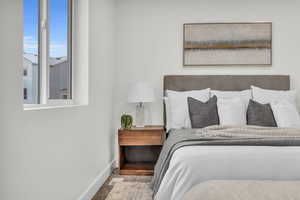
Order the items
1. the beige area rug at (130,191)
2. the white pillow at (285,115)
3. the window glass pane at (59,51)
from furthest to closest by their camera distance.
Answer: the white pillow at (285,115), the beige area rug at (130,191), the window glass pane at (59,51)

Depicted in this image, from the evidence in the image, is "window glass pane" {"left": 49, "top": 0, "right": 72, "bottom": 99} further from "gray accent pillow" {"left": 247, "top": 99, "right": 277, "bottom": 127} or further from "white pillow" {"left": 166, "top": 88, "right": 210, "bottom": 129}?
"gray accent pillow" {"left": 247, "top": 99, "right": 277, "bottom": 127}

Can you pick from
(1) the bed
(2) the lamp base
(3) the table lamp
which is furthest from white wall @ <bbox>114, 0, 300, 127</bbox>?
(1) the bed

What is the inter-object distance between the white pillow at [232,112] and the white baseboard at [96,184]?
4.96ft

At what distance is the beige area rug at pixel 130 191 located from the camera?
314 cm

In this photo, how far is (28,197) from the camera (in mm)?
1752

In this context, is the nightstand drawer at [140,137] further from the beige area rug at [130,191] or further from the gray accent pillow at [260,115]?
the gray accent pillow at [260,115]

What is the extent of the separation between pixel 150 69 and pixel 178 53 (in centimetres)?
47

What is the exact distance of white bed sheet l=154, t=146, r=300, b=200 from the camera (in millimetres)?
2127

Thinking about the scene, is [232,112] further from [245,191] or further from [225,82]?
[245,191]

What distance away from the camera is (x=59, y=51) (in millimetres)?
2803

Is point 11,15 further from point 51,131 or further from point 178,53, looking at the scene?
point 178,53

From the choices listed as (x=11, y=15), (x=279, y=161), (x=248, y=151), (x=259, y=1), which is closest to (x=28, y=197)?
(x=11, y=15)

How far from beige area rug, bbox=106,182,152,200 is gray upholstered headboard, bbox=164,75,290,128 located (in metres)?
1.45

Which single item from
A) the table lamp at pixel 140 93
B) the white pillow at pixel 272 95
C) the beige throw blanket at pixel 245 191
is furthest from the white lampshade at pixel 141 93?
the beige throw blanket at pixel 245 191
